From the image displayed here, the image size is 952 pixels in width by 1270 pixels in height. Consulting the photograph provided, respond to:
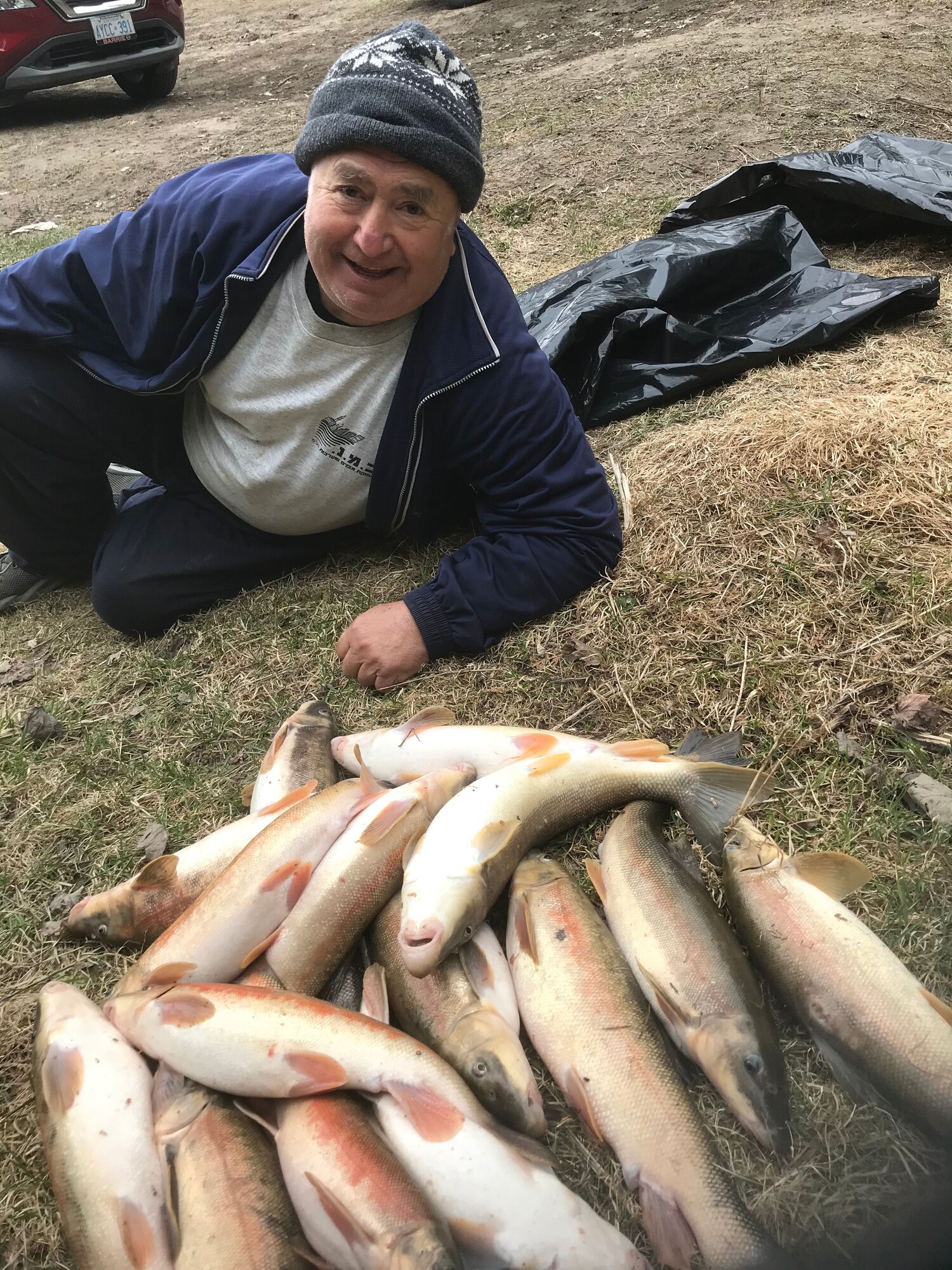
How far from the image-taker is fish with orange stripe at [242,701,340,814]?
98.2 inches

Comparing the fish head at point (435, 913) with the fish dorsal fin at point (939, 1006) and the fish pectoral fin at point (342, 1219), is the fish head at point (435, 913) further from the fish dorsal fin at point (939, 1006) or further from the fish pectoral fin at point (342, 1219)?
the fish dorsal fin at point (939, 1006)

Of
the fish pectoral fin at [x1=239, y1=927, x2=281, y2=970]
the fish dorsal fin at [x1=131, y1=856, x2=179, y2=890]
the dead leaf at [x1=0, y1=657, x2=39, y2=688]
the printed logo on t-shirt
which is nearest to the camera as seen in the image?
the fish pectoral fin at [x1=239, y1=927, x2=281, y2=970]

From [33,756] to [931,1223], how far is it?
2649mm

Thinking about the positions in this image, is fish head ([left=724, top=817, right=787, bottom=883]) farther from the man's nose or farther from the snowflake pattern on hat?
the snowflake pattern on hat

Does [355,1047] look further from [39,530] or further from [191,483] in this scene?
[39,530]

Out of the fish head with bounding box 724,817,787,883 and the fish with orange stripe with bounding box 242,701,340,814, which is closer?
the fish head with bounding box 724,817,787,883

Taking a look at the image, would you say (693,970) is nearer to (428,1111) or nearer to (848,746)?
(428,1111)

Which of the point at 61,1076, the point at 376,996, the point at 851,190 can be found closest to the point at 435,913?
the point at 376,996

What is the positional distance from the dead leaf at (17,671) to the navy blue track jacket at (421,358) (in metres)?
1.09

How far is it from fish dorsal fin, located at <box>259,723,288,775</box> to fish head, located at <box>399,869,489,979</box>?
600 mm

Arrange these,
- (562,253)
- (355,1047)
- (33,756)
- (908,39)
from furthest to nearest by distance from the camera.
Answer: (908,39) → (562,253) → (33,756) → (355,1047)

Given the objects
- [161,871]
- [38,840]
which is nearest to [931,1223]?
[161,871]

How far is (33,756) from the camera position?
2928 millimetres

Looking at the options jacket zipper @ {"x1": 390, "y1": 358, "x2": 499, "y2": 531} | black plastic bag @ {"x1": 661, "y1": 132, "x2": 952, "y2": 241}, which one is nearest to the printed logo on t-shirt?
jacket zipper @ {"x1": 390, "y1": 358, "x2": 499, "y2": 531}
